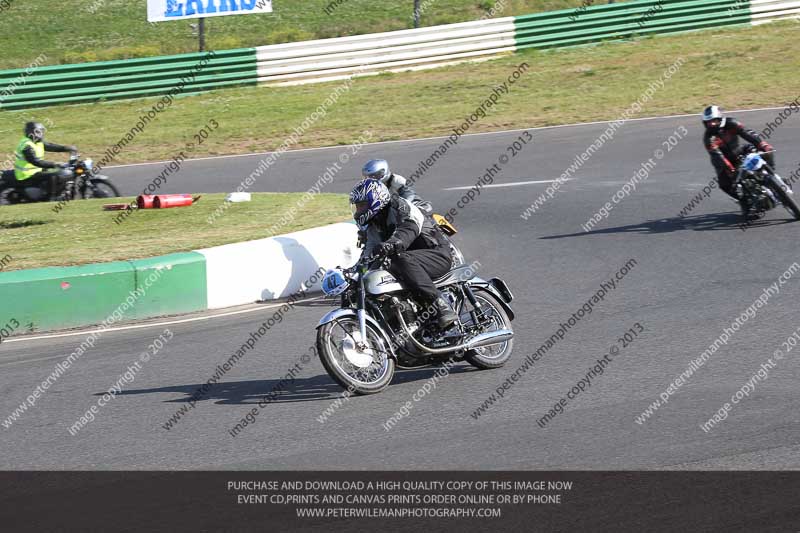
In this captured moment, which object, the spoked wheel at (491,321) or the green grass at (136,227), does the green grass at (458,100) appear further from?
the spoked wheel at (491,321)

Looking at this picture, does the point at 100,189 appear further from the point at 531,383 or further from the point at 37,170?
the point at 531,383

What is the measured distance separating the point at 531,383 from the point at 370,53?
74.8ft

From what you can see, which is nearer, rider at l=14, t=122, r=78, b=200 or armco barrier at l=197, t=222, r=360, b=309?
armco barrier at l=197, t=222, r=360, b=309

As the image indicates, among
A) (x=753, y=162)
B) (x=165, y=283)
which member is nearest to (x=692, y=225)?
(x=753, y=162)

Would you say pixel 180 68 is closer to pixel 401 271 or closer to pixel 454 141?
pixel 454 141

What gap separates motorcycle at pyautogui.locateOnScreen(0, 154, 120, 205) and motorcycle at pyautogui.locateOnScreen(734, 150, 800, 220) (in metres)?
9.99

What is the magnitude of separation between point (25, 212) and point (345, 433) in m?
10.5

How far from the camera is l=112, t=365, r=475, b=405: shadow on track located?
8078mm

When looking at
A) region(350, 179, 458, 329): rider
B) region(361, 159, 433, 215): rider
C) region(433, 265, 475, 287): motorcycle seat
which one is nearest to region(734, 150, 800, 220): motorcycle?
region(361, 159, 433, 215): rider

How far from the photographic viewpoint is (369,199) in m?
8.31

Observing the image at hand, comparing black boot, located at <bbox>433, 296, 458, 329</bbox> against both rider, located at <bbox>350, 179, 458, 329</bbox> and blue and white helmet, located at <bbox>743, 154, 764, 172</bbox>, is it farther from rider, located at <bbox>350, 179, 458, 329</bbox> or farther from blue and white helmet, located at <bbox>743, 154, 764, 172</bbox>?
blue and white helmet, located at <bbox>743, 154, 764, 172</bbox>

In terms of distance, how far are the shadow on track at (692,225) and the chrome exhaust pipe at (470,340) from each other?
5596 millimetres

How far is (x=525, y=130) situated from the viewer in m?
23.3
